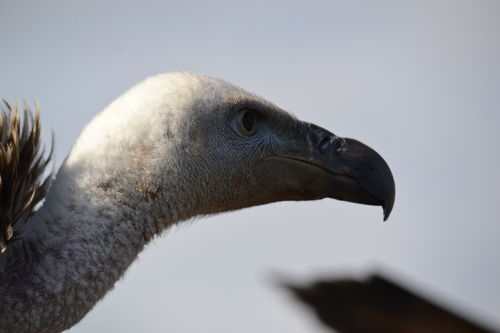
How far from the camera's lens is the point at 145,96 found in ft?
11.8

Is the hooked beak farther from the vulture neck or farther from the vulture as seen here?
the vulture neck

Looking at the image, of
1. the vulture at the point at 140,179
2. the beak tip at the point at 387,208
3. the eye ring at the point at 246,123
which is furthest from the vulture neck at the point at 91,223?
the beak tip at the point at 387,208

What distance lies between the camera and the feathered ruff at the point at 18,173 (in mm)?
2953

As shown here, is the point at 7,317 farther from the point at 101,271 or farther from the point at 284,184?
the point at 284,184

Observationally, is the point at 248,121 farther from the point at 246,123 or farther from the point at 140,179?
the point at 140,179

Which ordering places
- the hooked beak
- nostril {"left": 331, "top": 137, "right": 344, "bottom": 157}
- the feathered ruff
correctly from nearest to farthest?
the feathered ruff
the hooked beak
nostril {"left": 331, "top": 137, "right": 344, "bottom": 157}

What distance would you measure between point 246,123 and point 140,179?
3.03ft

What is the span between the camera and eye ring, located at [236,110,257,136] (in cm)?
394

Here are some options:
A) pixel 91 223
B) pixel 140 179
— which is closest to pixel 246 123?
pixel 140 179

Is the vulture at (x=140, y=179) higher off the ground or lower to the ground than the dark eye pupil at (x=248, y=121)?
lower

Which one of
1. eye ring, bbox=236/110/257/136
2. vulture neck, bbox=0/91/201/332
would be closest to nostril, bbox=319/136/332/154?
eye ring, bbox=236/110/257/136

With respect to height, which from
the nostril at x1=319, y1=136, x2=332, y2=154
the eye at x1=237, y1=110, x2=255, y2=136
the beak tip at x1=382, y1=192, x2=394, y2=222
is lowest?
the beak tip at x1=382, y1=192, x2=394, y2=222

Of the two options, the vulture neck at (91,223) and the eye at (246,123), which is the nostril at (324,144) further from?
the vulture neck at (91,223)

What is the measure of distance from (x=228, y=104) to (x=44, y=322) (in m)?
1.72
